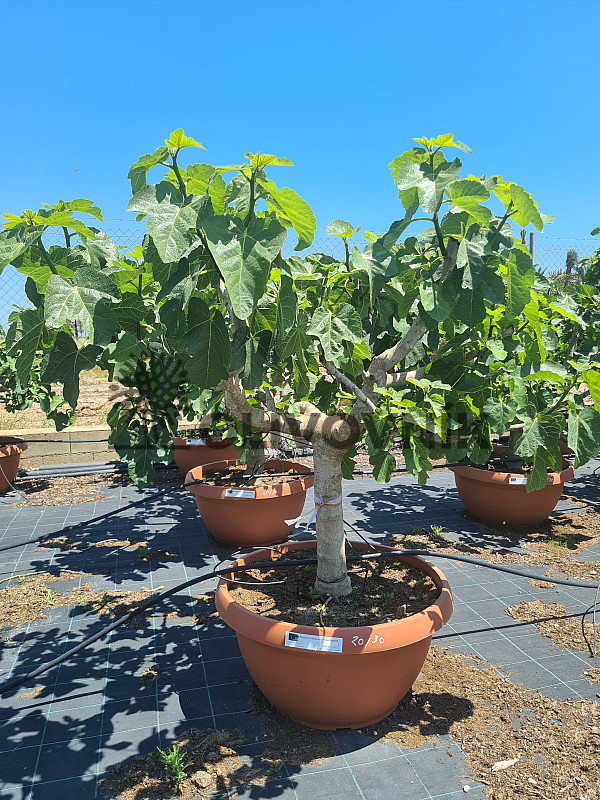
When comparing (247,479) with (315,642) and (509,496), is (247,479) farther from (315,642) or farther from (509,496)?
(315,642)

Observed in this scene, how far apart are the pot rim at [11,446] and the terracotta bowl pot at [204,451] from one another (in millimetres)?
1657

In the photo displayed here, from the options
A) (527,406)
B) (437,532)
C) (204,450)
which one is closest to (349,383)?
(527,406)

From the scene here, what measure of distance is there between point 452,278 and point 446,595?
1.44 metres

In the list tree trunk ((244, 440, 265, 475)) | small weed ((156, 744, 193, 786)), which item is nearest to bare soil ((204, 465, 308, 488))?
tree trunk ((244, 440, 265, 475))

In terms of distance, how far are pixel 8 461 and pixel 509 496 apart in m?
5.05

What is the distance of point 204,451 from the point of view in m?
6.27

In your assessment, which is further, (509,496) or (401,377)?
(509,496)

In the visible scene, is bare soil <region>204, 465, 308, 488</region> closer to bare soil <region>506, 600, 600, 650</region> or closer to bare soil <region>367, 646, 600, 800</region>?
bare soil <region>506, 600, 600, 650</region>

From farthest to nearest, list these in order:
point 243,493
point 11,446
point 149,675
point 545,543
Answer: point 11,446
point 545,543
point 243,493
point 149,675

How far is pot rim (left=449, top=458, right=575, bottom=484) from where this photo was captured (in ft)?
14.9

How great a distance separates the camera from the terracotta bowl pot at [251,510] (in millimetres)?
4168

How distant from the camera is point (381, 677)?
2191mm

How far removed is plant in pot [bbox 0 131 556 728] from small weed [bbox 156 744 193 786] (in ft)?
1.37

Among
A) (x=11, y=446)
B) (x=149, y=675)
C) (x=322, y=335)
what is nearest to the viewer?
(x=322, y=335)
